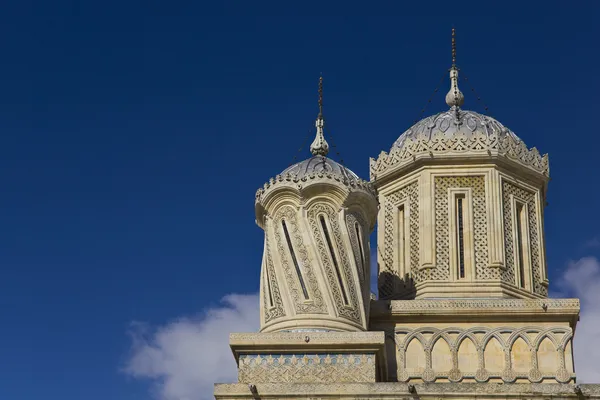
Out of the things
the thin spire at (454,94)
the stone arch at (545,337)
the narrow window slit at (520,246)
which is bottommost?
the stone arch at (545,337)

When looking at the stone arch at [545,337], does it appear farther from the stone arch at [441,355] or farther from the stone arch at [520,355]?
the stone arch at [441,355]

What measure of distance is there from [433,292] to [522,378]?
2667 mm

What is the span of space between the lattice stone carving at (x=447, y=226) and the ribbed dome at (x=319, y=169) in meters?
2.42

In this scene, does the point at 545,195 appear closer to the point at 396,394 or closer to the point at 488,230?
the point at 488,230

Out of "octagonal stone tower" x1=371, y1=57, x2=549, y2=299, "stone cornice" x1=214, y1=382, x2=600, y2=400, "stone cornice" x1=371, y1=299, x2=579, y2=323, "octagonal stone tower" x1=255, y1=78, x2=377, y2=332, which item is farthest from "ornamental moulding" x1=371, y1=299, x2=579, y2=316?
"stone cornice" x1=214, y1=382, x2=600, y2=400

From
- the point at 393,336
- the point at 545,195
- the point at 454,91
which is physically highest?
the point at 454,91

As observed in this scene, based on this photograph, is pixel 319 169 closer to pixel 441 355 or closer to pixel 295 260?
pixel 295 260

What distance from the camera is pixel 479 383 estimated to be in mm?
22703

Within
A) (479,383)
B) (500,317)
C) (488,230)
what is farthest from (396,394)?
(488,230)

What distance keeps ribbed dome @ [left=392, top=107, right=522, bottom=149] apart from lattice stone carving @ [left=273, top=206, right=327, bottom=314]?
419 cm

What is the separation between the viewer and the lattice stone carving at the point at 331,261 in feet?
76.2

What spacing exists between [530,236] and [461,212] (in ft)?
5.09

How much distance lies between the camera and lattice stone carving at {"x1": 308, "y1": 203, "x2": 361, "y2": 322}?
23219mm

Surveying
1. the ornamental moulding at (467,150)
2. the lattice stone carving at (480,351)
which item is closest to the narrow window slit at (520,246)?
the ornamental moulding at (467,150)
